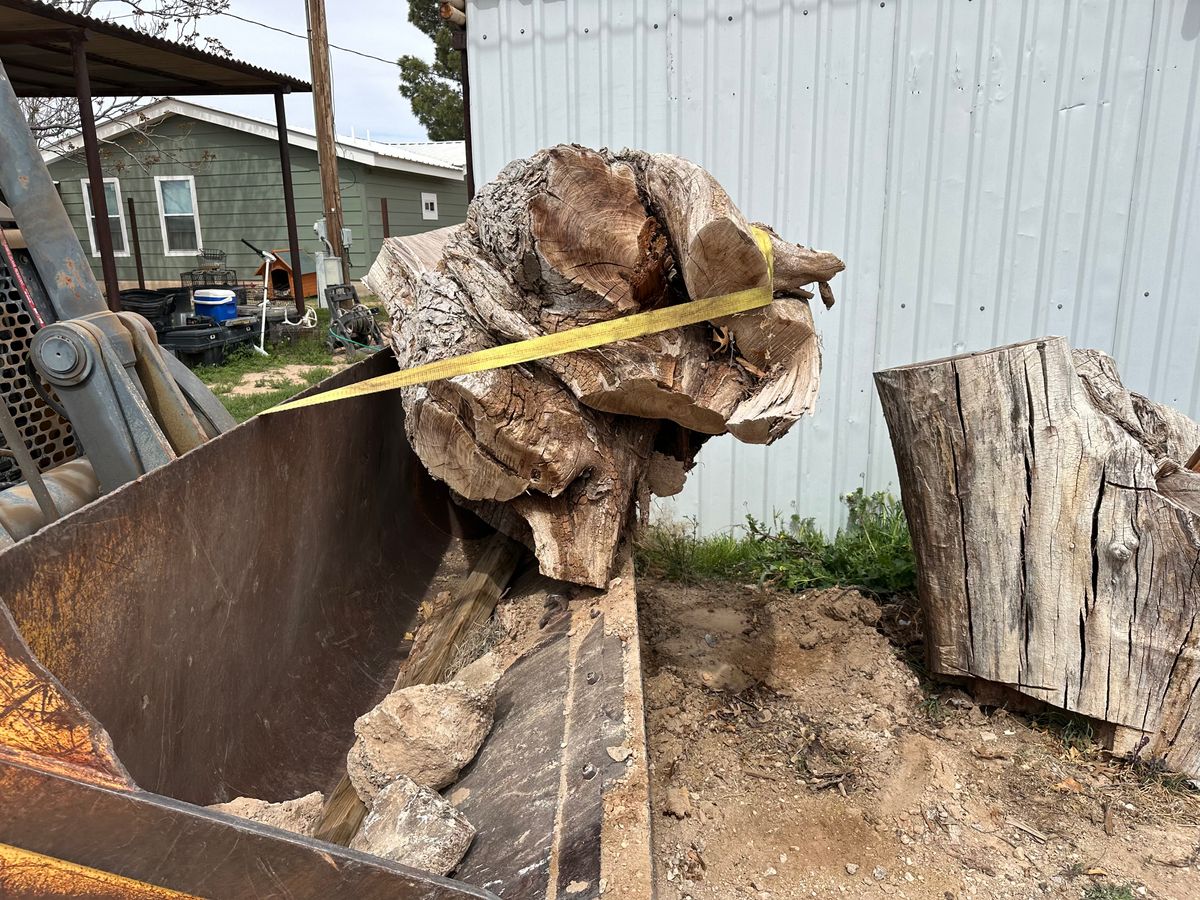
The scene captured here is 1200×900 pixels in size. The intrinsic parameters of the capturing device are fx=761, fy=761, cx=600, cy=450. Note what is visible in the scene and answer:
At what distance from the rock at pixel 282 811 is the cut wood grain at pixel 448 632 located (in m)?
0.02

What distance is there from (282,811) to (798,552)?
3.26 m

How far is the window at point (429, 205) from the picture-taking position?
1827 cm

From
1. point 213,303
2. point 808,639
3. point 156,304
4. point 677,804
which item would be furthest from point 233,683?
point 213,303

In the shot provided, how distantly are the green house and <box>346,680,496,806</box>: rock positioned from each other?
15.3 m

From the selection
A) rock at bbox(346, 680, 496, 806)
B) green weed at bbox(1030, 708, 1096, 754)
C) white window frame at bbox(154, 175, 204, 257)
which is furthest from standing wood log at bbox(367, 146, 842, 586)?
white window frame at bbox(154, 175, 204, 257)

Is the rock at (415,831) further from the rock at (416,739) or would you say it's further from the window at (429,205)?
the window at (429,205)

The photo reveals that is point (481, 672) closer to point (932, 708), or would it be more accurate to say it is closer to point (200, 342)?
point (932, 708)

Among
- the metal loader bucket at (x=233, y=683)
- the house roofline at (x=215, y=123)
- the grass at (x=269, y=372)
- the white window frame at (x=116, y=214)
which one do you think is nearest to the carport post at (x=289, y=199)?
the grass at (x=269, y=372)

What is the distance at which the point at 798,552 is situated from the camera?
4270 mm

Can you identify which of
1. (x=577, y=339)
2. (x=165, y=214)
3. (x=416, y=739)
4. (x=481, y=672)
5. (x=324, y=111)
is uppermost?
(x=324, y=111)

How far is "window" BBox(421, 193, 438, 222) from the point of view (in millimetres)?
18266

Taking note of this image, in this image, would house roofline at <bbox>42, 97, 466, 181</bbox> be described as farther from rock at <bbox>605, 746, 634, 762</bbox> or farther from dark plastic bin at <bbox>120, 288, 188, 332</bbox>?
rock at <bbox>605, 746, 634, 762</bbox>

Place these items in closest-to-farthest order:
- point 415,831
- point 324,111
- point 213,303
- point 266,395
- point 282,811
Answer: point 415,831 → point 282,811 → point 266,395 → point 213,303 → point 324,111

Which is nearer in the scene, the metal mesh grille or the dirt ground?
the metal mesh grille
